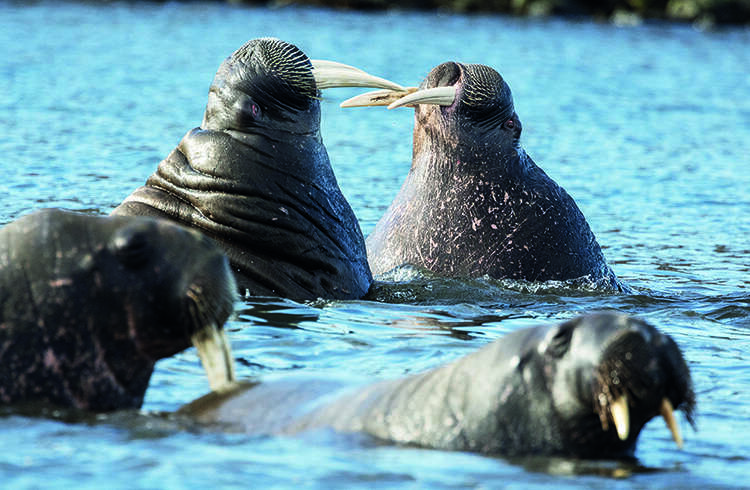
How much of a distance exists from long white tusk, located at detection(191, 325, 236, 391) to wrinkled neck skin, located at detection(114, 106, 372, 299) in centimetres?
268

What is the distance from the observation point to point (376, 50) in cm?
3872

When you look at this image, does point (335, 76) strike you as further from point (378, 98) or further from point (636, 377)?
point (636, 377)

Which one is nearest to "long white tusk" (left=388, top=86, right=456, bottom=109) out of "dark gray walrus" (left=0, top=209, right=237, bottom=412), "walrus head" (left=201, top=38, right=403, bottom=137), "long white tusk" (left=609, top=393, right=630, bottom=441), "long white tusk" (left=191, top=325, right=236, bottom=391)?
"walrus head" (left=201, top=38, right=403, bottom=137)

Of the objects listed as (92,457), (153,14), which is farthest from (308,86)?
(153,14)

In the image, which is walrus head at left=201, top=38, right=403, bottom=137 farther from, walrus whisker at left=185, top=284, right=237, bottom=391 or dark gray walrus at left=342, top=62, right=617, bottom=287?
walrus whisker at left=185, top=284, right=237, bottom=391

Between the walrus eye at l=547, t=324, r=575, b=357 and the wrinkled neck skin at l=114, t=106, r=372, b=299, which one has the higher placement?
the walrus eye at l=547, t=324, r=575, b=357

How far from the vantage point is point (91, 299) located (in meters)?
5.43

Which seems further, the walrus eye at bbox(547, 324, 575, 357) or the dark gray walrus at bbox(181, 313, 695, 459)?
the walrus eye at bbox(547, 324, 575, 357)

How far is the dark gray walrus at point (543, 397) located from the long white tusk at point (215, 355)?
1.35 ft

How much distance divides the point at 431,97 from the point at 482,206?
0.89 m

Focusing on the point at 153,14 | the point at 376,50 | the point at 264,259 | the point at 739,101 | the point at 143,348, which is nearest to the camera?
the point at 143,348

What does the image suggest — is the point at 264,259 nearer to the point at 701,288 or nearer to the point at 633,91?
the point at 701,288

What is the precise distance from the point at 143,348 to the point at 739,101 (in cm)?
2551

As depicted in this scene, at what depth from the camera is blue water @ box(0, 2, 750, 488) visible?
5.01 metres
